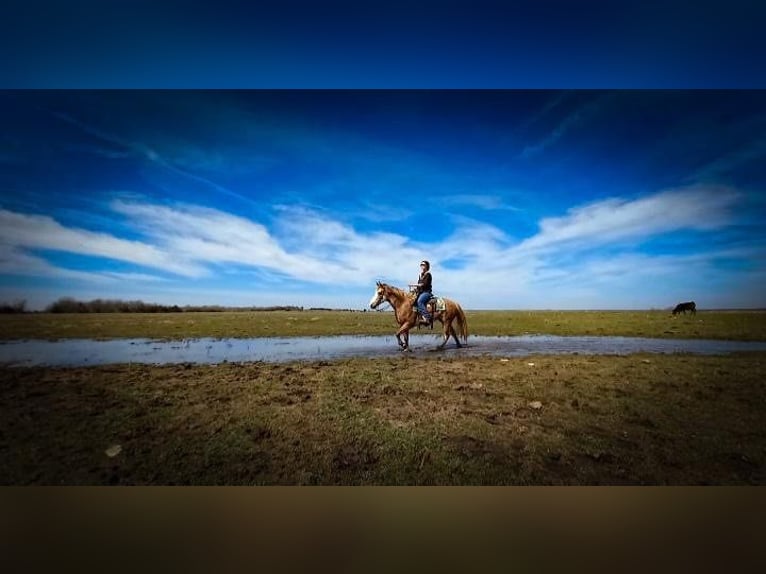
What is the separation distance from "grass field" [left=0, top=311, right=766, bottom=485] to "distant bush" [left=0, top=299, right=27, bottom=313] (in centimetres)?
18

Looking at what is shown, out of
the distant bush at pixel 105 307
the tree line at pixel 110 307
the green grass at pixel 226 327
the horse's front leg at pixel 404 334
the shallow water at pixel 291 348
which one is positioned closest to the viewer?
the tree line at pixel 110 307

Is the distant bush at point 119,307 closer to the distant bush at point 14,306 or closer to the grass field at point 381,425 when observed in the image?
the distant bush at point 14,306

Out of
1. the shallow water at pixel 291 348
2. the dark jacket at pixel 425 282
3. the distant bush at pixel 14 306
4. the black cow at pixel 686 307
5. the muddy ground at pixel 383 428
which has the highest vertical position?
the dark jacket at pixel 425 282

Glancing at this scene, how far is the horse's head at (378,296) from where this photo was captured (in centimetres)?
966

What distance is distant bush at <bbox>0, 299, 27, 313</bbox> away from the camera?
7294 mm

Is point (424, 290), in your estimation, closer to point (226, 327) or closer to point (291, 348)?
point (291, 348)

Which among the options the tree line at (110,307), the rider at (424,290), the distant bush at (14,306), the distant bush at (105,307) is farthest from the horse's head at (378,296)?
the distant bush at (14,306)

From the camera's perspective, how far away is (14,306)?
7465 mm

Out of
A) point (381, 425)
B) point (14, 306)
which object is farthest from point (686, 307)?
point (14, 306)

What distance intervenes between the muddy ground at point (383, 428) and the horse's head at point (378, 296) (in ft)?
7.50

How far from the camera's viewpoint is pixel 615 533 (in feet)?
14.5

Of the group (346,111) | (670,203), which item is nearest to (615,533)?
(670,203)

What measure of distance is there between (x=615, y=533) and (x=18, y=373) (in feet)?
35.3

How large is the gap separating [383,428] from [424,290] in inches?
167
